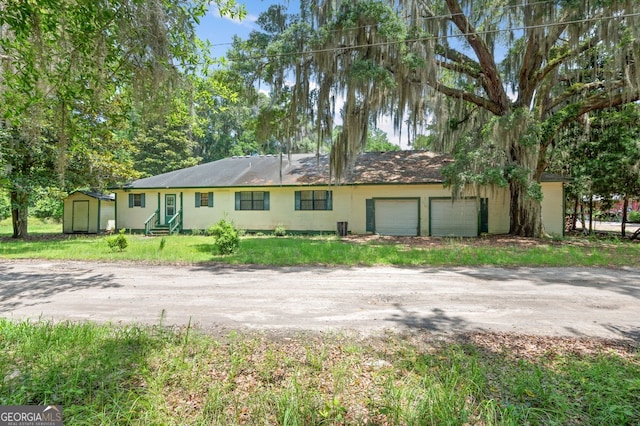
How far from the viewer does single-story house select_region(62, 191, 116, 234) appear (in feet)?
62.3

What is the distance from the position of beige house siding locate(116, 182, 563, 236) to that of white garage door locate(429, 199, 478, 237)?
356mm

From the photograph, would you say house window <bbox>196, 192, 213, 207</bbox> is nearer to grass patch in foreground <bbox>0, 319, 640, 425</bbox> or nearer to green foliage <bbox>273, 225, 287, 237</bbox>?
green foliage <bbox>273, 225, 287, 237</bbox>

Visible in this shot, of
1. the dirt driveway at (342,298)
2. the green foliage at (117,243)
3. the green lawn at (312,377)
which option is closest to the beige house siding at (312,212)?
the green foliage at (117,243)

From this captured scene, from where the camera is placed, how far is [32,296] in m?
5.43

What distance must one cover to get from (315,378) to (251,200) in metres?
15.0

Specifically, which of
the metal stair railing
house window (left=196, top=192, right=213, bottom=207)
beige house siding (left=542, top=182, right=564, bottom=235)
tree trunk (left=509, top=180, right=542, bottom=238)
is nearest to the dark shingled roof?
house window (left=196, top=192, right=213, bottom=207)

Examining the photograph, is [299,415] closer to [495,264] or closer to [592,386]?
[592,386]

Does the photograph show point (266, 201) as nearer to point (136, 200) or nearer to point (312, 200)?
point (312, 200)

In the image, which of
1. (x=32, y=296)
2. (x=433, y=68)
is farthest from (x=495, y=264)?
(x=32, y=296)

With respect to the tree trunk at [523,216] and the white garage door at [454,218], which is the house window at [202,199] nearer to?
the white garage door at [454,218]

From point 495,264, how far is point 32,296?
31.7 feet

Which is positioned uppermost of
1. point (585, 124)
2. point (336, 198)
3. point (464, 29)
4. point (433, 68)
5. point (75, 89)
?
point (464, 29)

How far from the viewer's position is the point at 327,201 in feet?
53.6

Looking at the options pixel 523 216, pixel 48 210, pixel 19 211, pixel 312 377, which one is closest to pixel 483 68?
pixel 523 216
